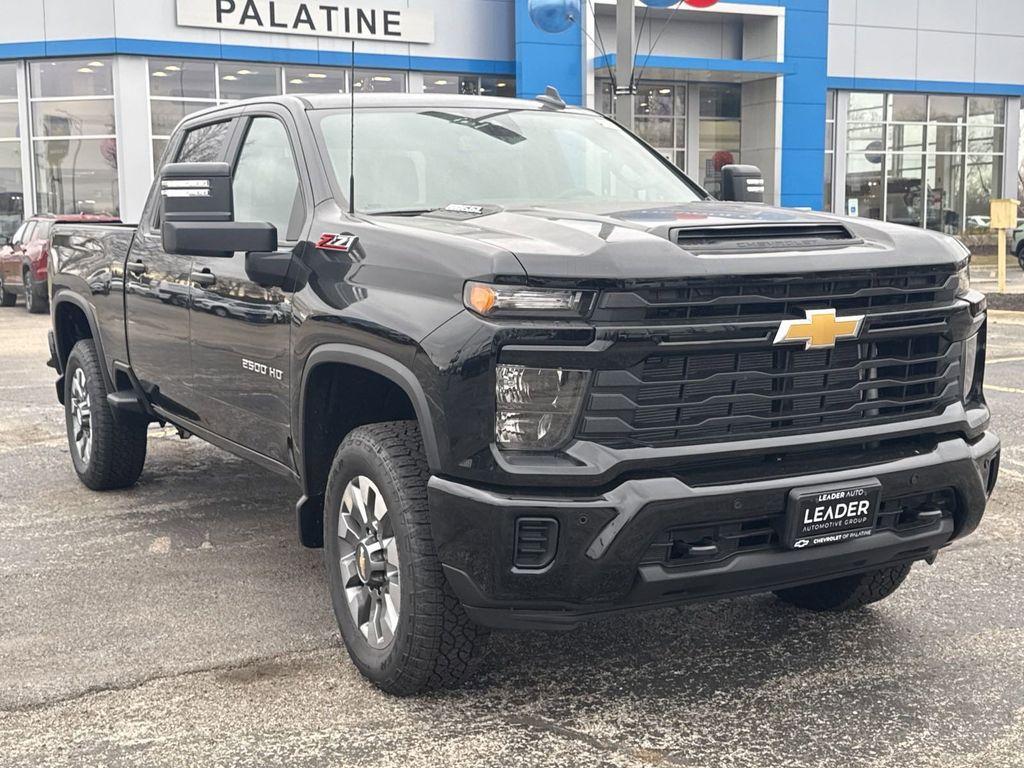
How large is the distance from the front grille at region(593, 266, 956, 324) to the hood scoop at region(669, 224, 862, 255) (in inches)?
5.6

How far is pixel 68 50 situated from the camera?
25.6 meters

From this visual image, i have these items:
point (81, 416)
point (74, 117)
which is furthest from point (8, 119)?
point (81, 416)

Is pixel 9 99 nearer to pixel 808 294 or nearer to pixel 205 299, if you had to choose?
pixel 205 299

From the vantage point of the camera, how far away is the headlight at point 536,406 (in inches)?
130

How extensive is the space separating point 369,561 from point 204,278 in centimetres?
174

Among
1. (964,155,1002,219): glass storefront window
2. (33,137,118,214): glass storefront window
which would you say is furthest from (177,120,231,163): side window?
(964,155,1002,219): glass storefront window

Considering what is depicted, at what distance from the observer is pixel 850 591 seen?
178 inches

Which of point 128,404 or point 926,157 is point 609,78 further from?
point 128,404

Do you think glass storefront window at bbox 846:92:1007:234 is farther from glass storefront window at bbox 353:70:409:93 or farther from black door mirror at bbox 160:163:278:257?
black door mirror at bbox 160:163:278:257

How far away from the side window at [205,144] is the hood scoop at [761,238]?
2.66 metres

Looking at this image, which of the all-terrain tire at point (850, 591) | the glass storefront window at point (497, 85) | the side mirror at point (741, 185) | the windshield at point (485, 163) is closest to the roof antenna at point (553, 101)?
the windshield at point (485, 163)

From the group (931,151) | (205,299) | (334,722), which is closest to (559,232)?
(334,722)

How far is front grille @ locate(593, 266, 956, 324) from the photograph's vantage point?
3316 millimetres

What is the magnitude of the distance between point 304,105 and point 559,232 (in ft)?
5.73
